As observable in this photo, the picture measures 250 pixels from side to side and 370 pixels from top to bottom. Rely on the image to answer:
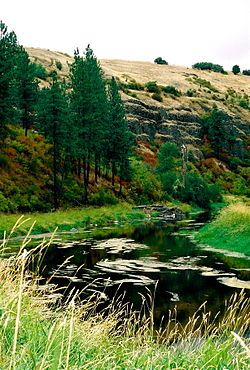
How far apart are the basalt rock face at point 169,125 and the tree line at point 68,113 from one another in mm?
31418

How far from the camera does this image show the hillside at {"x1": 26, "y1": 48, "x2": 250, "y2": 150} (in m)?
90.2

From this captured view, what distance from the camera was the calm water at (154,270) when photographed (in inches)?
526

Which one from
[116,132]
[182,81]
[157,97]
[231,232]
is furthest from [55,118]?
[182,81]

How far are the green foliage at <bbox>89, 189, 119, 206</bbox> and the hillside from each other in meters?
30.7

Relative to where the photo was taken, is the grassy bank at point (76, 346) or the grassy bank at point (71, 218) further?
the grassy bank at point (71, 218)

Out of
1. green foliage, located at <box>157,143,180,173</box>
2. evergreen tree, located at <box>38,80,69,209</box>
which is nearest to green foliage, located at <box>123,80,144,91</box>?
green foliage, located at <box>157,143,180,173</box>

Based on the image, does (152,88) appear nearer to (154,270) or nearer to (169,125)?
(169,125)

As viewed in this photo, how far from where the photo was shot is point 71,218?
117 feet

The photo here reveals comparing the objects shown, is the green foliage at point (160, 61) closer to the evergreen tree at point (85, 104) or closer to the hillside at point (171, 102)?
the hillside at point (171, 102)

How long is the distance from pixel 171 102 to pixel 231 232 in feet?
258

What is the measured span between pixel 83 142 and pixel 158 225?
46.3 ft

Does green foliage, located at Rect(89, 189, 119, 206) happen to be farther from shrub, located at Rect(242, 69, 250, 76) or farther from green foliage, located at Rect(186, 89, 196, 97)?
shrub, located at Rect(242, 69, 250, 76)

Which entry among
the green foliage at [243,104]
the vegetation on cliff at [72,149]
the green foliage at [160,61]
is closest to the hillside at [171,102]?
the green foliage at [243,104]

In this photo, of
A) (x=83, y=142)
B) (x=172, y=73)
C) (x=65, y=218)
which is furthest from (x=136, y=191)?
(x=172, y=73)
